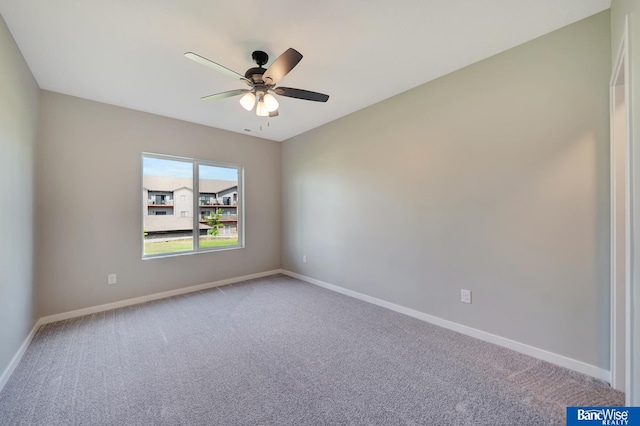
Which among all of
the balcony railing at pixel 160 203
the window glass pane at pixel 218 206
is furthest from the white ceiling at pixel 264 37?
the window glass pane at pixel 218 206

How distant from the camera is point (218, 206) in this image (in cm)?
438

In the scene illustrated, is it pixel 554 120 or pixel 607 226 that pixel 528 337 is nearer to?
pixel 607 226

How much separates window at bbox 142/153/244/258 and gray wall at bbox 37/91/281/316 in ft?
0.49

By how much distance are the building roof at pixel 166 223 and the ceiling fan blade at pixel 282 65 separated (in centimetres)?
276

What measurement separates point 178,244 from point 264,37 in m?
3.21

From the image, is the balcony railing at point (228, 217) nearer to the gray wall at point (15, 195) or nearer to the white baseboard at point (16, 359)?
the gray wall at point (15, 195)

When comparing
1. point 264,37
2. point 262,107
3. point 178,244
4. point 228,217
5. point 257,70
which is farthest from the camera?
→ point 228,217

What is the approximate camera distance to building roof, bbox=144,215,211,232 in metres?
3.65

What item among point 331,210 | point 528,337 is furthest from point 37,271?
point 528,337

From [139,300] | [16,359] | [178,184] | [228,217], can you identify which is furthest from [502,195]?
[139,300]

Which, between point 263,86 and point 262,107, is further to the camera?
point 262,107

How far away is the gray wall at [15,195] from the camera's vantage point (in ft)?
6.09

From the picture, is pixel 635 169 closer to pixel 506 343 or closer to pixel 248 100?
pixel 506 343

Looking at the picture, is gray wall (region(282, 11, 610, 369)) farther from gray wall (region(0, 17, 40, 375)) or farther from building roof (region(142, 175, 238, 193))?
gray wall (region(0, 17, 40, 375))
